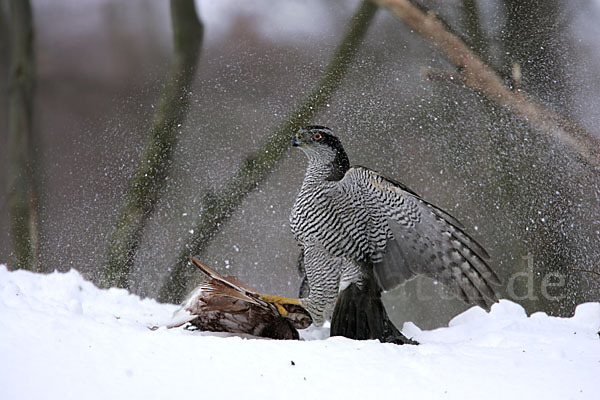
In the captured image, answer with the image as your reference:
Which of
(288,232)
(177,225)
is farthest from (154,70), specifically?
(288,232)

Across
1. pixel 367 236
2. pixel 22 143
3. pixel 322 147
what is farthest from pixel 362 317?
pixel 22 143

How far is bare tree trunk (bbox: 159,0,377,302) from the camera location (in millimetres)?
2826

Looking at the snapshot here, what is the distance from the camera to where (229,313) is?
167 centimetres

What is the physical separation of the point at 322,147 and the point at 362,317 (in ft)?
2.10

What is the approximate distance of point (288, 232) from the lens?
2.89 m

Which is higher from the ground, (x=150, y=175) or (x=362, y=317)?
(x=150, y=175)

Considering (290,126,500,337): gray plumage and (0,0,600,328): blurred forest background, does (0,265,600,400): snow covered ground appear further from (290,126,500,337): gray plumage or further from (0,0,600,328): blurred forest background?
(0,0,600,328): blurred forest background

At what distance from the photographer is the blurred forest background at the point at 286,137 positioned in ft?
8.19

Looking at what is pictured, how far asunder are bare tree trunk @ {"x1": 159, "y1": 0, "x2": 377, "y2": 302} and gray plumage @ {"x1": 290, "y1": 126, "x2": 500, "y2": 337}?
34.9 inches

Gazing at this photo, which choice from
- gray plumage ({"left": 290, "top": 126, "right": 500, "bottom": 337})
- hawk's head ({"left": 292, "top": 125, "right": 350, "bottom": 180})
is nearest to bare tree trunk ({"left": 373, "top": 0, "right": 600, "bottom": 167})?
gray plumage ({"left": 290, "top": 126, "right": 500, "bottom": 337})

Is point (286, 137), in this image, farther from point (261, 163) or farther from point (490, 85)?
point (490, 85)

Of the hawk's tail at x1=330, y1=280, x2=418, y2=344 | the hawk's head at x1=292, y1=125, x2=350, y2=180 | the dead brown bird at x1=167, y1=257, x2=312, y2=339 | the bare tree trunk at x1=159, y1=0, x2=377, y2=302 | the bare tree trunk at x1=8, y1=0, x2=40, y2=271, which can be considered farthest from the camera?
the bare tree trunk at x1=8, y1=0, x2=40, y2=271

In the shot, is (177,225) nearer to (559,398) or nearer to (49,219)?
(49,219)

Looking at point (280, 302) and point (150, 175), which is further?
point (150, 175)
